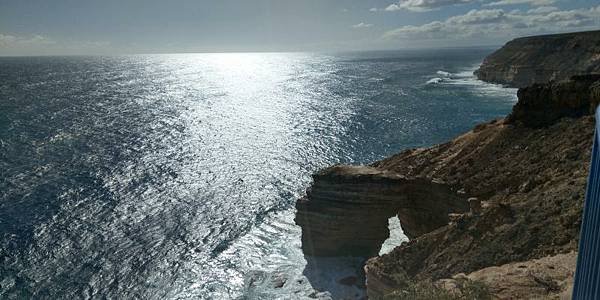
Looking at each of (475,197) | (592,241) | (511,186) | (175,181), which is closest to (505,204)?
(511,186)

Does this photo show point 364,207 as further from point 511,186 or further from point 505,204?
point 505,204

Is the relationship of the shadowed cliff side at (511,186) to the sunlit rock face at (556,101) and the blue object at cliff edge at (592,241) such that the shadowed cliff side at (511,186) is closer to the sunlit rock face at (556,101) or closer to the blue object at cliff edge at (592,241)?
the sunlit rock face at (556,101)

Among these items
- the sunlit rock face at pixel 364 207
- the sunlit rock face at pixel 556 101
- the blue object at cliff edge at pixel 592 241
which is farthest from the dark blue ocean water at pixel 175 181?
the blue object at cliff edge at pixel 592 241

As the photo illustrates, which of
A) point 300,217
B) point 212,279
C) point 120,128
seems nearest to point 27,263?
point 212,279

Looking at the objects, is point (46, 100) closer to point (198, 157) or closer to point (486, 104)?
point (198, 157)

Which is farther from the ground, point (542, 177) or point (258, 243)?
point (542, 177)

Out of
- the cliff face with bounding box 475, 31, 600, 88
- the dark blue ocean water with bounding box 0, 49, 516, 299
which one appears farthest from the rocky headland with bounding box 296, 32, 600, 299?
the cliff face with bounding box 475, 31, 600, 88
